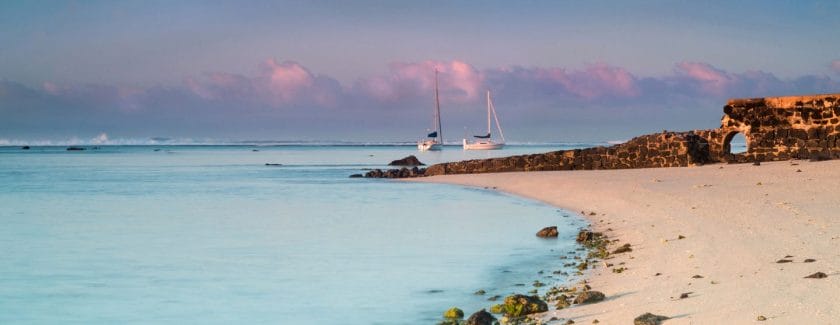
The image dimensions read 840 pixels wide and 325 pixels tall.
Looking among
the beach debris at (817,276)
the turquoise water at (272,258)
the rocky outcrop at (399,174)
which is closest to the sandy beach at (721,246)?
the beach debris at (817,276)

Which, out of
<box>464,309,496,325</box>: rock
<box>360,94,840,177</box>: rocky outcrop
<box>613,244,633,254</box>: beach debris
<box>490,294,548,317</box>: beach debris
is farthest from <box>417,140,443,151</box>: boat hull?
<box>464,309,496,325</box>: rock

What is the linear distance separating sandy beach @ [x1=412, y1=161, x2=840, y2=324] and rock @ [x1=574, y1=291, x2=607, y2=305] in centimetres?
9

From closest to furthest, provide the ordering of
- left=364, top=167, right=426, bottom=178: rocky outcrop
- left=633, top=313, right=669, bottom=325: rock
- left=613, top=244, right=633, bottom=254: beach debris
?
left=633, top=313, right=669, bottom=325: rock < left=613, top=244, right=633, bottom=254: beach debris < left=364, top=167, right=426, bottom=178: rocky outcrop

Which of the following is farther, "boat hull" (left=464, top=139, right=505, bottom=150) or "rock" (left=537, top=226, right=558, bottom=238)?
"boat hull" (left=464, top=139, right=505, bottom=150)

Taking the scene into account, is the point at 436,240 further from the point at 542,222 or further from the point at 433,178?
the point at 433,178

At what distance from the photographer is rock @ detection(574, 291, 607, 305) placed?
7.22 m

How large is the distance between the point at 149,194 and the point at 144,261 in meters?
15.1

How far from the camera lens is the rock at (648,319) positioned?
5.95 metres

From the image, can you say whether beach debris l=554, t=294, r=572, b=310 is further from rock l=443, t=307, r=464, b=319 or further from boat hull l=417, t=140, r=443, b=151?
boat hull l=417, t=140, r=443, b=151

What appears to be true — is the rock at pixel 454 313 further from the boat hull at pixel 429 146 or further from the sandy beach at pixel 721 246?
the boat hull at pixel 429 146

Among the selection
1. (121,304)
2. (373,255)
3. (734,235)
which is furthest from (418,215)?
(121,304)

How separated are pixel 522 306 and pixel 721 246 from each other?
3.15m

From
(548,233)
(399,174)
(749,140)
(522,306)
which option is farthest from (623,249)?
(399,174)

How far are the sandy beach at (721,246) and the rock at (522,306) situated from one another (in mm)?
166
